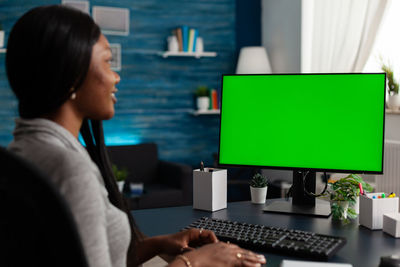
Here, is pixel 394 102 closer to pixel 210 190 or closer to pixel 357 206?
pixel 357 206

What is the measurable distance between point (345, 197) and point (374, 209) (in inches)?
7.1

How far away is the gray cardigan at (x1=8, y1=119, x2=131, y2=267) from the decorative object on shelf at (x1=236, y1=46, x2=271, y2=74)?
4076 millimetres

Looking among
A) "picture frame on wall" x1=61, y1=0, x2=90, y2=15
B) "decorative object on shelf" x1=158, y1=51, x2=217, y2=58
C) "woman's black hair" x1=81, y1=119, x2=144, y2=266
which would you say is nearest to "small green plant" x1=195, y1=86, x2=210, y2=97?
"decorative object on shelf" x1=158, y1=51, x2=217, y2=58

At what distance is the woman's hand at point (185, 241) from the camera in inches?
57.2

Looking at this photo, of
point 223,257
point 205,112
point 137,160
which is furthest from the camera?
point 205,112

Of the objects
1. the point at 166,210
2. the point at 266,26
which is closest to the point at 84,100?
the point at 166,210

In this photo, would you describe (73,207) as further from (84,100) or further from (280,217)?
(280,217)

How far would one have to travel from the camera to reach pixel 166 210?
1.92 metres

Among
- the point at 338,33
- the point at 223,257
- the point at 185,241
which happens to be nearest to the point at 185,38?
the point at 338,33

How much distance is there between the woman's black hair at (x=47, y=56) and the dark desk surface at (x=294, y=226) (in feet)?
2.24

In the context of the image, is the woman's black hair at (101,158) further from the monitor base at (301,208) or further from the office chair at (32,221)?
the monitor base at (301,208)

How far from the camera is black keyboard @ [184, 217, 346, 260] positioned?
1.31 meters

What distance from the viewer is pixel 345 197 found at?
176 cm

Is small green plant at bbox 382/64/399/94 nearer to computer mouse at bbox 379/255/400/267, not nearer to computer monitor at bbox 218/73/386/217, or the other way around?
computer monitor at bbox 218/73/386/217
